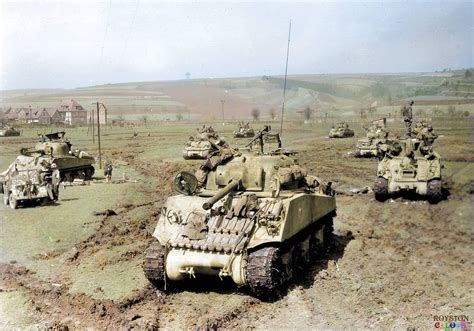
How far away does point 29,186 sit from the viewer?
68.3ft

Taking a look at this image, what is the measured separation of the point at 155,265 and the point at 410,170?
12310mm

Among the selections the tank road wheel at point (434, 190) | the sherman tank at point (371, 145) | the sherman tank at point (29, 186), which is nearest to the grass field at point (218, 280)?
the tank road wheel at point (434, 190)

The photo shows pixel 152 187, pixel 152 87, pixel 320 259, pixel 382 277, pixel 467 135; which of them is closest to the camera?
pixel 382 277

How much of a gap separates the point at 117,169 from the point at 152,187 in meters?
8.40

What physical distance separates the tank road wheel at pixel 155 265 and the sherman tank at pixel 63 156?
15967 mm

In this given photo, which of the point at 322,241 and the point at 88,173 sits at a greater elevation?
the point at 322,241

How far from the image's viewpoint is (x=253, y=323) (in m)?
9.26

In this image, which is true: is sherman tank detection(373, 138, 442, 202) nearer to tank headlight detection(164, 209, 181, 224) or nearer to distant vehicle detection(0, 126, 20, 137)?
tank headlight detection(164, 209, 181, 224)

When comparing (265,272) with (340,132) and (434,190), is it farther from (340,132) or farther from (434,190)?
(340,132)

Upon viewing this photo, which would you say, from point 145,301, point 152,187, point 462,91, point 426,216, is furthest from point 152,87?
point 145,301

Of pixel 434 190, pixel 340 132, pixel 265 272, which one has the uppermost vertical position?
pixel 265 272

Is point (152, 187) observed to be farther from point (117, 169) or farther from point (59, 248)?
point (59, 248)

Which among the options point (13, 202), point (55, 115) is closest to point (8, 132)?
point (55, 115)

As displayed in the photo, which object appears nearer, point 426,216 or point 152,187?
point 426,216
